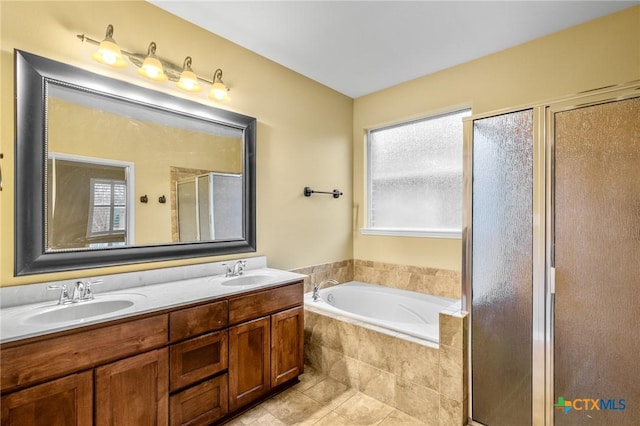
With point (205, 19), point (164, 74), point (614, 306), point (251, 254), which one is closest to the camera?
point (614, 306)

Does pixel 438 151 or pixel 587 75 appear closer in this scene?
pixel 587 75

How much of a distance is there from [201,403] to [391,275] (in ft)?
7.03

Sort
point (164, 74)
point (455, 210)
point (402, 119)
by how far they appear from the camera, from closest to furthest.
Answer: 1. point (164, 74)
2. point (455, 210)
3. point (402, 119)

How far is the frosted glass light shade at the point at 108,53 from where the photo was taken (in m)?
1.72

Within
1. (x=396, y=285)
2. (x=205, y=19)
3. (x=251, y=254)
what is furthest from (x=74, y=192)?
(x=396, y=285)

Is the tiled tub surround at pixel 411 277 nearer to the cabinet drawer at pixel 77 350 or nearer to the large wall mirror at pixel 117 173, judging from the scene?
the large wall mirror at pixel 117 173

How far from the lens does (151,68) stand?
1907 millimetres

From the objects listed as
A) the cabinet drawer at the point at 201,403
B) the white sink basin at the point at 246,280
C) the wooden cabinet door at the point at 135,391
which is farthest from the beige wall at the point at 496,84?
the wooden cabinet door at the point at 135,391

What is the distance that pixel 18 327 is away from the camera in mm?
1229

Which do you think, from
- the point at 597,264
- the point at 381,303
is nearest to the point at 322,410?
the point at 381,303

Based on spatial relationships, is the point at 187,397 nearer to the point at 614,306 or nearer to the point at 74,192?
the point at 74,192

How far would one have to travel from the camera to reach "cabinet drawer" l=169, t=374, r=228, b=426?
5.28ft

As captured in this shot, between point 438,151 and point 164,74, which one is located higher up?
point 164,74

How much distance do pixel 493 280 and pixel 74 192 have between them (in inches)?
96.2
